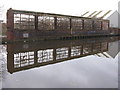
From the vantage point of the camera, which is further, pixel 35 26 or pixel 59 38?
pixel 59 38

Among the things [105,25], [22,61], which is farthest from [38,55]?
[105,25]

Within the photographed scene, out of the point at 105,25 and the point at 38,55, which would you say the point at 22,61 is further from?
the point at 105,25

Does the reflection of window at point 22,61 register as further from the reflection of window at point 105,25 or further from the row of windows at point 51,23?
the reflection of window at point 105,25

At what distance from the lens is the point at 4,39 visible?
713 inches

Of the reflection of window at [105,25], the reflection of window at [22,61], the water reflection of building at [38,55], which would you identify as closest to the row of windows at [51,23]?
the reflection of window at [105,25]

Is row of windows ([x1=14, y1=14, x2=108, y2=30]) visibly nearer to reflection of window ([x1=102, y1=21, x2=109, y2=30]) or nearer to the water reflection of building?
reflection of window ([x1=102, y1=21, x2=109, y2=30])

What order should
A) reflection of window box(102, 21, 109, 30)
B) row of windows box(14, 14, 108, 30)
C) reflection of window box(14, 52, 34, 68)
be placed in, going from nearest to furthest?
reflection of window box(14, 52, 34, 68), row of windows box(14, 14, 108, 30), reflection of window box(102, 21, 109, 30)

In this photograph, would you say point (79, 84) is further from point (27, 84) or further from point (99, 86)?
point (27, 84)

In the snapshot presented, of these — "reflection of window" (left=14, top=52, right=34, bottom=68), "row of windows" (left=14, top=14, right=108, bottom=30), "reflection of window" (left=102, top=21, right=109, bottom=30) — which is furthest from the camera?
"reflection of window" (left=102, top=21, right=109, bottom=30)

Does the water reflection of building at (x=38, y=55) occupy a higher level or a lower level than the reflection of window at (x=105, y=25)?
lower

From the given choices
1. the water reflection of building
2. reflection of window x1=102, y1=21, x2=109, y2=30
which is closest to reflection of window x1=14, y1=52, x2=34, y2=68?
the water reflection of building

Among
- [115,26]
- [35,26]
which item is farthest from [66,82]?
[115,26]

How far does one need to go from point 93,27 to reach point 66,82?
30543 millimetres

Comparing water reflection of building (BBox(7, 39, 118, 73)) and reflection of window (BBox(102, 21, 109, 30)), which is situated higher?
reflection of window (BBox(102, 21, 109, 30))
